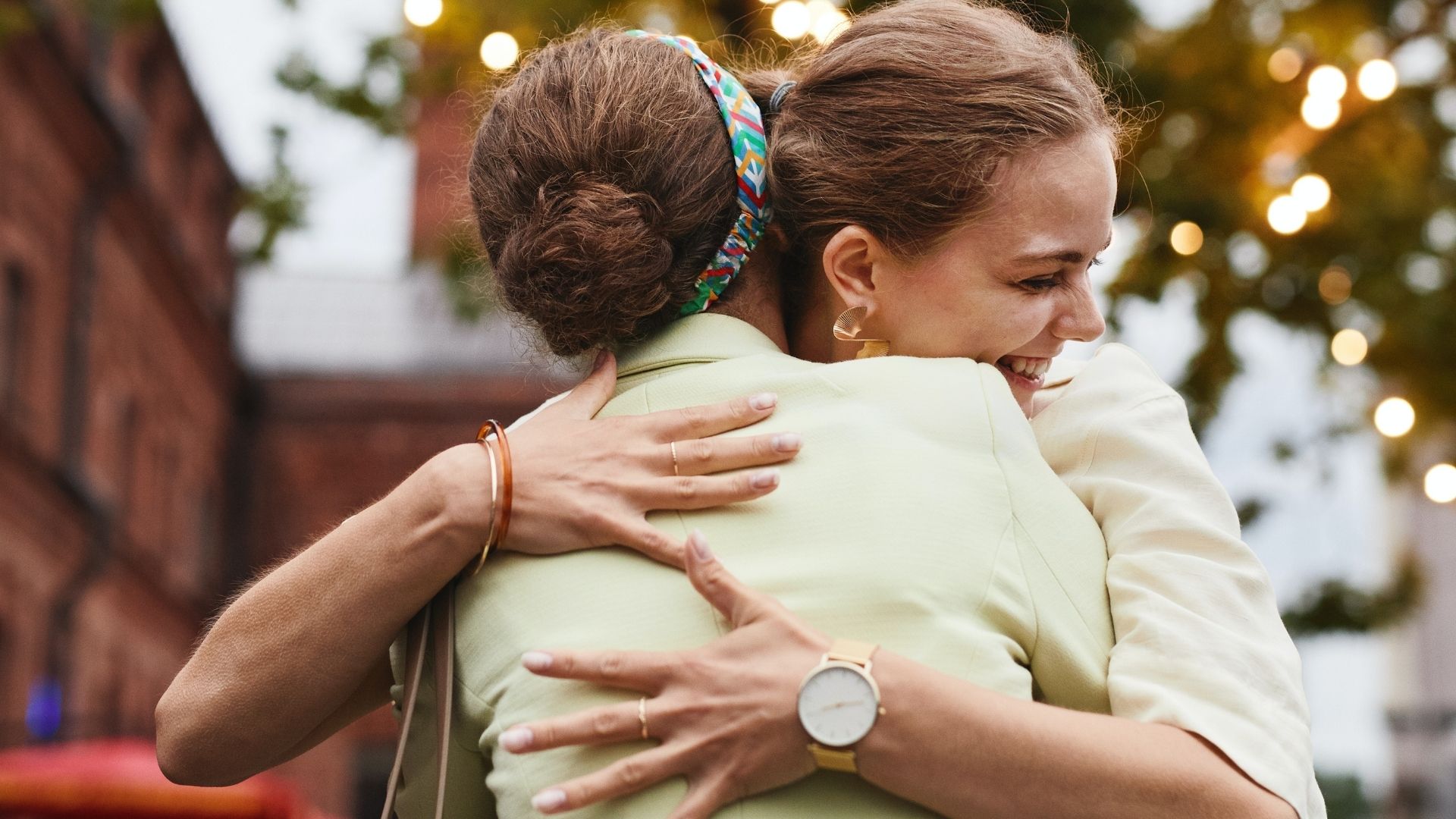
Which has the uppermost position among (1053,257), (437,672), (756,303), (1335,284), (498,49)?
(1053,257)

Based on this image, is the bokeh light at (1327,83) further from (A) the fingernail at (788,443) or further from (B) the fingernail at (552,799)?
(B) the fingernail at (552,799)

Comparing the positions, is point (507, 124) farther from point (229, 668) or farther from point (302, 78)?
point (302, 78)

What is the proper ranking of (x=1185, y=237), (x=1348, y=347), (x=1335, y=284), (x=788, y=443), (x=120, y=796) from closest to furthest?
1. (x=788, y=443)
2. (x=120, y=796)
3. (x=1185, y=237)
4. (x=1335, y=284)
5. (x=1348, y=347)

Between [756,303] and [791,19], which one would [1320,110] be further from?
[756,303]

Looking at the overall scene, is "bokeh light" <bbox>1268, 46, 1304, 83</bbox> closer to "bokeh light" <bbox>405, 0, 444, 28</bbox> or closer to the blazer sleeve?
"bokeh light" <bbox>405, 0, 444, 28</bbox>

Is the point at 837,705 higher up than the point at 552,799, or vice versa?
the point at 837,705

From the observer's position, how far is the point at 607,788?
1.60 metres

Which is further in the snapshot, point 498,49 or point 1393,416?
point 1393,416

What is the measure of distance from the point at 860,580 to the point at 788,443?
0.18 metres

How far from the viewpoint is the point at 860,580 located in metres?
1.61

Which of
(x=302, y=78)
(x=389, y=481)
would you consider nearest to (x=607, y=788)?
(x=302, y=78)

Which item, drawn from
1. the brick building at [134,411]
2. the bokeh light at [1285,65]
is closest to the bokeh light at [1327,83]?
the bokeh light at [1285,65]

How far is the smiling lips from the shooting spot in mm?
1981

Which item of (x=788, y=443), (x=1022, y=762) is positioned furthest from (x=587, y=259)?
(x=1022, y=762)
